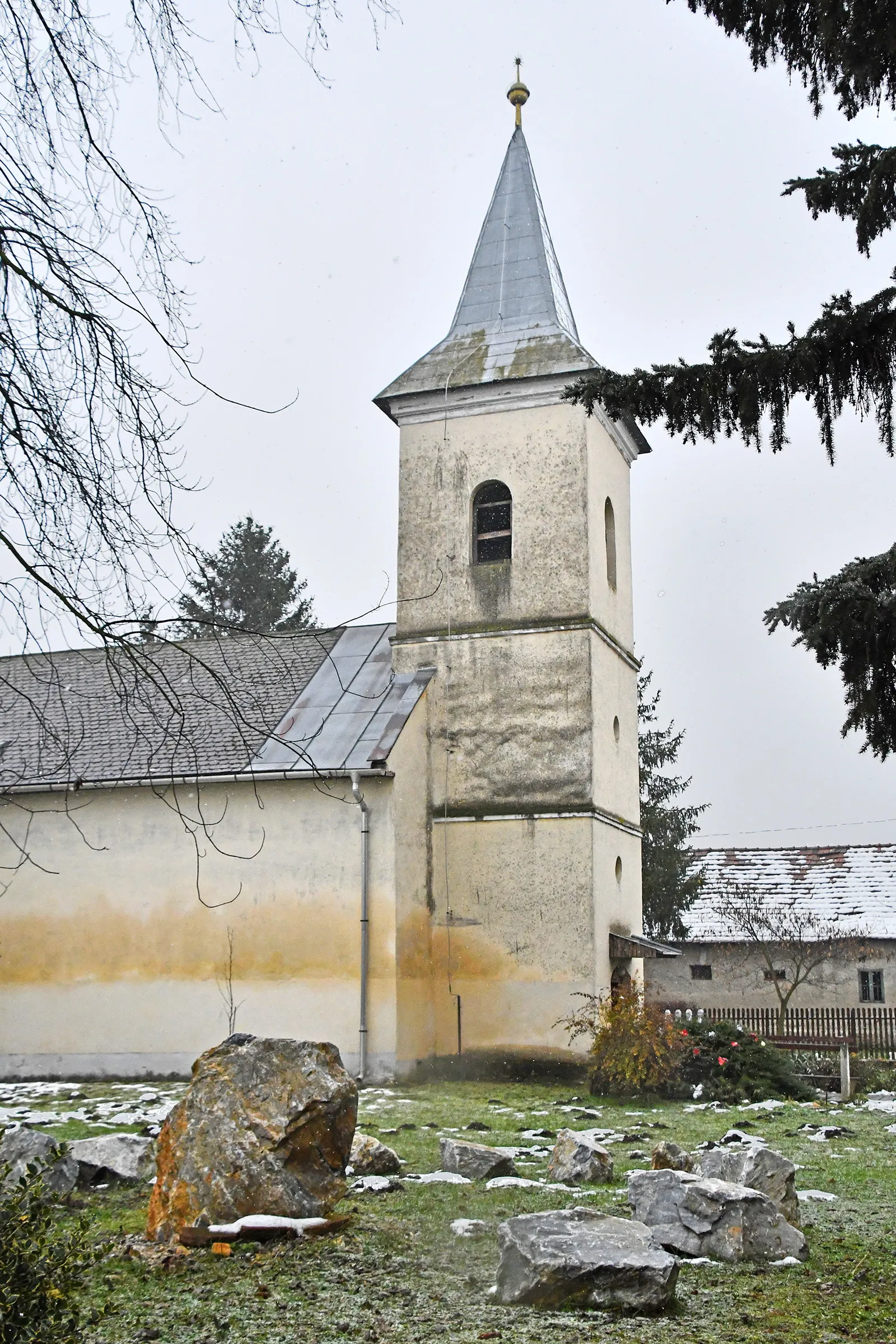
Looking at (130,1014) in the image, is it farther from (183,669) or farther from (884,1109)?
(884,1109)

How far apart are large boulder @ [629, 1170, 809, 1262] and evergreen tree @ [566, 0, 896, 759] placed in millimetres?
2750

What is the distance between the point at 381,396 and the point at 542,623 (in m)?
4.73

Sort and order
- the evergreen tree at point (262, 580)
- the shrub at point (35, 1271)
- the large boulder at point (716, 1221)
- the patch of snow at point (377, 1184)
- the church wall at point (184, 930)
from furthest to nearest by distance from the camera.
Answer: the evergreen tree at point (262, 580) < the church wall at point (184, 930) < the patch of snow at point (377, 1184) < the large boulder at point (716, 1221) < the shrub at point (35, 1271)

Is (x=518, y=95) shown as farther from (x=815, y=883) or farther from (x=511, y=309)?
(x=815, y=883)

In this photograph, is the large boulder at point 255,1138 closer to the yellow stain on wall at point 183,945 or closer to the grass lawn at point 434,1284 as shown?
the grass lawn at point 434,1284

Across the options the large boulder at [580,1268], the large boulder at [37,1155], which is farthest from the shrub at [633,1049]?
the large boulder at [580,1268]

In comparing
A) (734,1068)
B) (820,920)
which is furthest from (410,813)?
(820,920)

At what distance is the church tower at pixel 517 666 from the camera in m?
17.9

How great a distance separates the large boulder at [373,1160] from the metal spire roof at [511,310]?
13.2 metres

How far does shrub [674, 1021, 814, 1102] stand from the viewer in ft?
50.5

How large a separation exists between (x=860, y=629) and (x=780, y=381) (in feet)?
4.60

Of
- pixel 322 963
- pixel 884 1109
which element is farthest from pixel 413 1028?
pixel 884 1109

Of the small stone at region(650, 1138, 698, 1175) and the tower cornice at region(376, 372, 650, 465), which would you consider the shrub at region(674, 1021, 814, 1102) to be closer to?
the small stone at region(650, 1138, 698, 1175)

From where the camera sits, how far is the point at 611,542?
20812 mm
